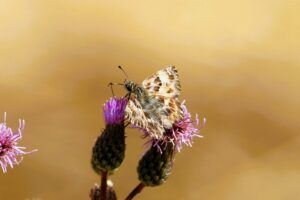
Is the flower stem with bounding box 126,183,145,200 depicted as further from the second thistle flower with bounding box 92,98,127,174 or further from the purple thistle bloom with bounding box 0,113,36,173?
the purple thistle bloom with bounding box 0,113,36,173

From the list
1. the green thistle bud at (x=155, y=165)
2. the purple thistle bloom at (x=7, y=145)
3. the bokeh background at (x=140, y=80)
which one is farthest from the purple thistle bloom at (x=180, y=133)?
the bokeh background at (x=140, y=80)

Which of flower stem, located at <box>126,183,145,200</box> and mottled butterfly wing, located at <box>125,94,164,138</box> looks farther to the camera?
flower stem, located at <box>126,183,145,200</box>

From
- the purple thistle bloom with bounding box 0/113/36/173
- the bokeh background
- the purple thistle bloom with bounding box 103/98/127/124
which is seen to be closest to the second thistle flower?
the purple thistle bloom with bounding box 103/98/127/124

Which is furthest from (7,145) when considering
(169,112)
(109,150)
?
(169,112)

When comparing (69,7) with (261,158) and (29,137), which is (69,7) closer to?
(29,137)

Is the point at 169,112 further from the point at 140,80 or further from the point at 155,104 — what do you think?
the point at 140,80

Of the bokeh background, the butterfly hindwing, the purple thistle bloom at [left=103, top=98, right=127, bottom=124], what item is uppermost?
the bokeh background
